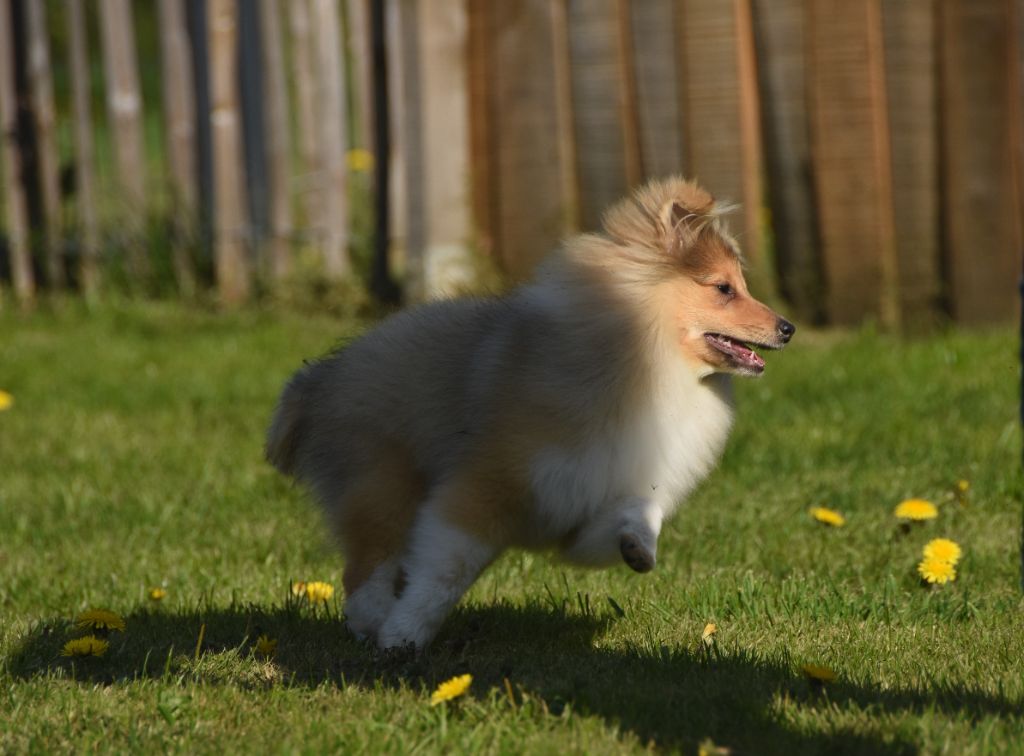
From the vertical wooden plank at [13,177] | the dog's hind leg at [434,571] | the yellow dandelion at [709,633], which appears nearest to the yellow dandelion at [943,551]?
the yellow dandelion at [709,633]

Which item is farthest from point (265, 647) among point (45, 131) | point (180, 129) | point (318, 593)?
point (45, 131)

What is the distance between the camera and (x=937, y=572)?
4.25 meters

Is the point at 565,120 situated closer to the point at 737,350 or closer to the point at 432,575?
the point at 737,350

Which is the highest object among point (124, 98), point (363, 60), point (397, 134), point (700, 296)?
point (363, 60)

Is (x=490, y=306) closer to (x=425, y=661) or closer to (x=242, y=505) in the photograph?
(x=425, y=661)

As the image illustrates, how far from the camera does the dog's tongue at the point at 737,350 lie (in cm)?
365

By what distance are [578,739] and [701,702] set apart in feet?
1.10

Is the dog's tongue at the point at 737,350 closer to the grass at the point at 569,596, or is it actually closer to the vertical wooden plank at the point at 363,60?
the grass at the point at 569,596

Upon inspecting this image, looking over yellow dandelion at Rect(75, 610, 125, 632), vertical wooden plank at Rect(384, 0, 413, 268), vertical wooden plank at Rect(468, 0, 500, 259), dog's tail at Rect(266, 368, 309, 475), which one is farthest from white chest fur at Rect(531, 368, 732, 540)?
vertical wooden plank at Rect(384, 0, 413, 268)

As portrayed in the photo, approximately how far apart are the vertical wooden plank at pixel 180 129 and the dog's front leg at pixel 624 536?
17.9 ft

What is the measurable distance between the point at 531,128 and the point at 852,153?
1631 mm

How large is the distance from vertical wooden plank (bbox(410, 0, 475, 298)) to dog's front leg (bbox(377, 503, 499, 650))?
13.4ft

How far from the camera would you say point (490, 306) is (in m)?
3.95

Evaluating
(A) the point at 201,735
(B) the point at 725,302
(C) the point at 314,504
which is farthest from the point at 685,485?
(A) the point at 201,735
